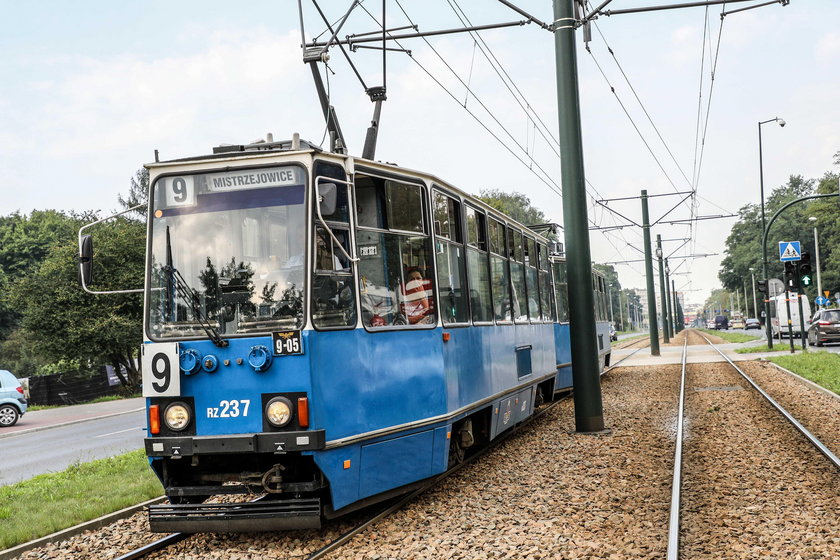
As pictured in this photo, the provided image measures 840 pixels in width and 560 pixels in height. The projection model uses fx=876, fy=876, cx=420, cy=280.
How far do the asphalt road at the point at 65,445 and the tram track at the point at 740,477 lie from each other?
27.3 feet

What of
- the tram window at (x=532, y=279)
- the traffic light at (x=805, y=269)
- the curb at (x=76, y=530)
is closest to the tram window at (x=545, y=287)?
the tram window at (x=532, y=279)

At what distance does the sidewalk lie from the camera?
2298 cm

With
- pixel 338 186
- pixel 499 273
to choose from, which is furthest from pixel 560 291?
pixel 338 186

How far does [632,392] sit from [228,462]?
1293cm

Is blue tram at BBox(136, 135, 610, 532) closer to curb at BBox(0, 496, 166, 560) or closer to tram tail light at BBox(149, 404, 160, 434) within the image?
tram tail light at BBox(149, 404, 160, 434)

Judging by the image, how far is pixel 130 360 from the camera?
38719mm

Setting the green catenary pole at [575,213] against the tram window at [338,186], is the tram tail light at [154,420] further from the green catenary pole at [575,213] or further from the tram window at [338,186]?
the green catenary pole at [575,213]

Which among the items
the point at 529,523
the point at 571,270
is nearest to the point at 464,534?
the point at 529,523

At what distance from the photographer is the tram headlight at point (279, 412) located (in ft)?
21.5

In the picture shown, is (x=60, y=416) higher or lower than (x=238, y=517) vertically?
lower

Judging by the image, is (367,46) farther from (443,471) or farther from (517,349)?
(443,471)

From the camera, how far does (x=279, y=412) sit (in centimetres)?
657

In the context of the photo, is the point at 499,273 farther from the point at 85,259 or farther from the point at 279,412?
the point at 85,259

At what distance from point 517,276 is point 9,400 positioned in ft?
58.5
